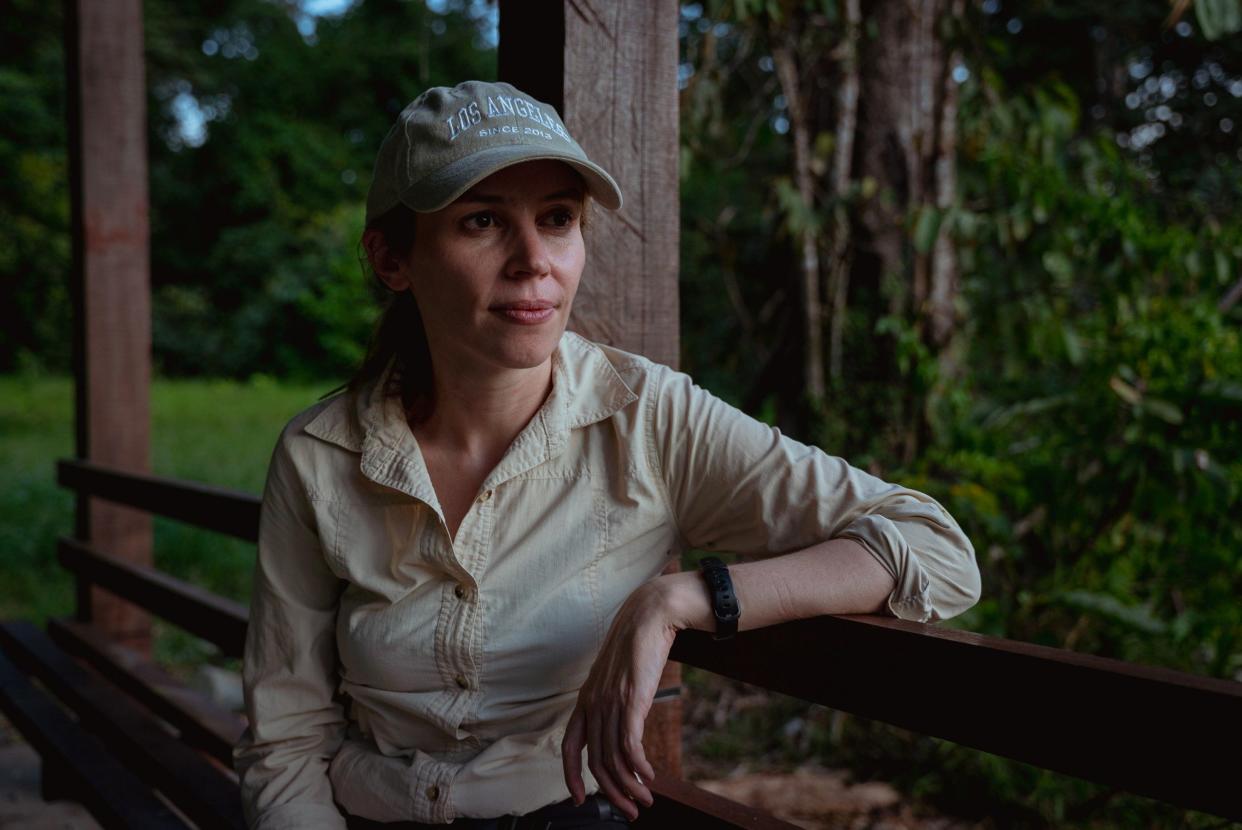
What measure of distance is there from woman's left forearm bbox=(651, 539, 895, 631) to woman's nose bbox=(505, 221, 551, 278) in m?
0.46

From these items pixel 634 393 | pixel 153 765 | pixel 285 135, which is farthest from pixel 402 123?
A: pixel 285 135

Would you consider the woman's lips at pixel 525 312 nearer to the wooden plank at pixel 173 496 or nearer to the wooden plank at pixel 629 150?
the wooden plank at pixel 629 150

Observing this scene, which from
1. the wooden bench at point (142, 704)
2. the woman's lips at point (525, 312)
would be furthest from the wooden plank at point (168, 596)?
the woman's lips at point (525, 312)

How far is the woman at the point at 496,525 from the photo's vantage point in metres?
1.46

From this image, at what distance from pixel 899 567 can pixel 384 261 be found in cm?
89

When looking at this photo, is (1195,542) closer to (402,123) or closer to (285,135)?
(402,123)

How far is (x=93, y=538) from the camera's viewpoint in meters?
4.16

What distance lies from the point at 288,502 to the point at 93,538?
2934mm

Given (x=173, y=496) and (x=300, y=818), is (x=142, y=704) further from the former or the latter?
(x=300, y=818)

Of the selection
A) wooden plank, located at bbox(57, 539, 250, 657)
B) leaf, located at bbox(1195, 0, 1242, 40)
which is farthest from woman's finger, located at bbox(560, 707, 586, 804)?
leaf, located at bbox(1195, 0, 1242, 40)

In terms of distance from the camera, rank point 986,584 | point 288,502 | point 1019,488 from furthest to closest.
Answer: point 986,584 < point 1019,488 < point 288,502

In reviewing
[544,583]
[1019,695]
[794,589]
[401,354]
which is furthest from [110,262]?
[1019,695]

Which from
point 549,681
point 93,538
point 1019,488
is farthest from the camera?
point 93,538

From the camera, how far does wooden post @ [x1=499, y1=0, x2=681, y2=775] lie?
5.84ft
